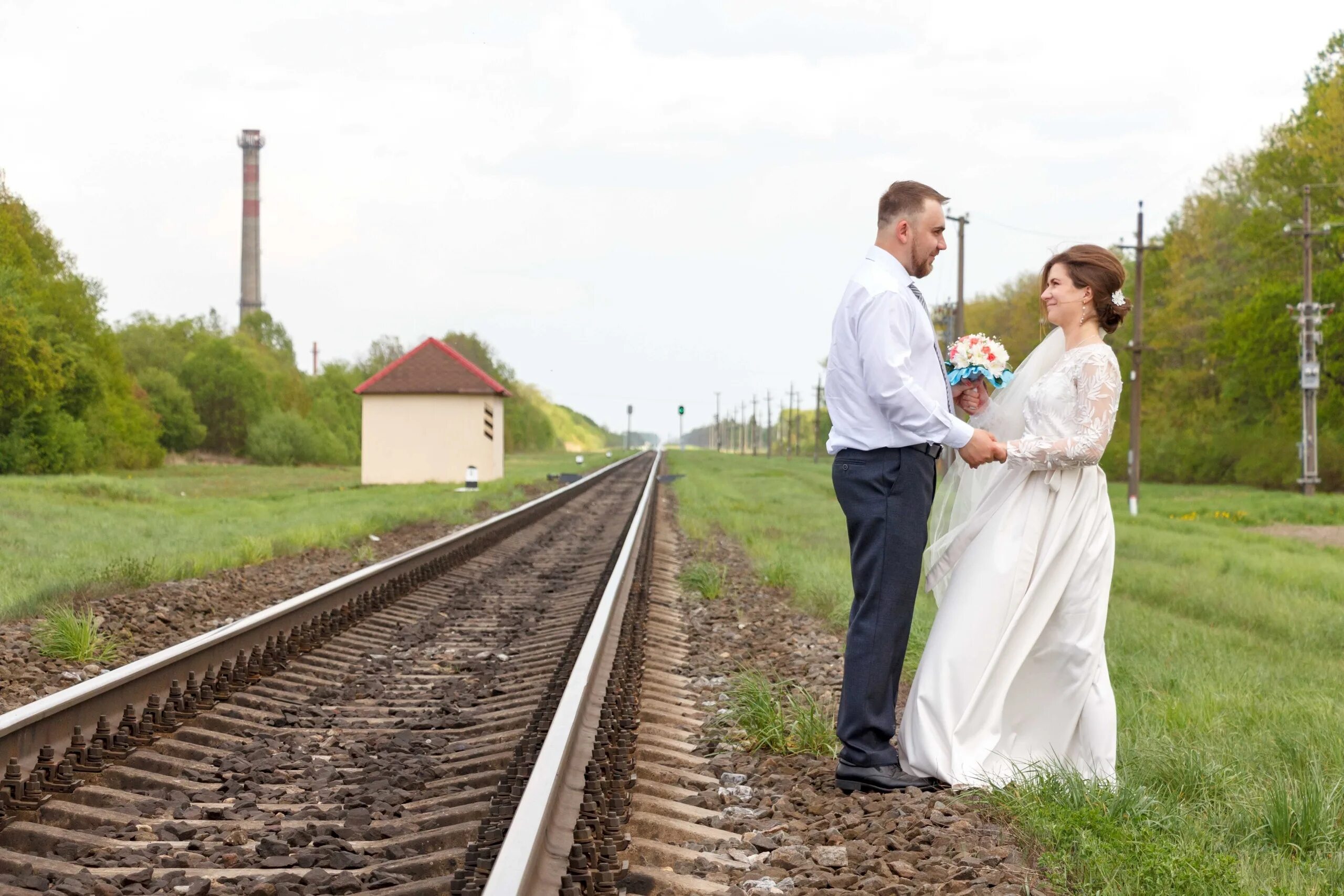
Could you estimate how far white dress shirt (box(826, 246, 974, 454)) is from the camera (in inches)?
160

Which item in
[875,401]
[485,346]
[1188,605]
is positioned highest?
[485,346]

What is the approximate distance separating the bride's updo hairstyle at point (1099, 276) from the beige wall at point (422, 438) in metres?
27.6

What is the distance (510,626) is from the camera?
8.05 meters

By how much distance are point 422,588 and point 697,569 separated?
8.34 ft

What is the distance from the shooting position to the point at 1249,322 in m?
41.0

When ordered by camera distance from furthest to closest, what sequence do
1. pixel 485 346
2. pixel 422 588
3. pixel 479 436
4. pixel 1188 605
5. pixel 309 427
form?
1. pixel 485 346
2. pixel 309 427
3. pixel 479 436
4. pixel 1188 605
5. pixel 422 588

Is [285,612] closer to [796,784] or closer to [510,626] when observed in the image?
[510,626]

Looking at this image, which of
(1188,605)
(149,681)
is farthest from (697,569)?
(149,681)

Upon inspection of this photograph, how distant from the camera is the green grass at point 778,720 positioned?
4.83 metres

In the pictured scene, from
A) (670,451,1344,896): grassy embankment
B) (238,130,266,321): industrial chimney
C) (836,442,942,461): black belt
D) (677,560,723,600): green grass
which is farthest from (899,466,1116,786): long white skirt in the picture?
(238,130,266,321): industrial chimney

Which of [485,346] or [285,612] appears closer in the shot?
[285,612]

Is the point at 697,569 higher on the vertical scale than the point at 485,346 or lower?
lower

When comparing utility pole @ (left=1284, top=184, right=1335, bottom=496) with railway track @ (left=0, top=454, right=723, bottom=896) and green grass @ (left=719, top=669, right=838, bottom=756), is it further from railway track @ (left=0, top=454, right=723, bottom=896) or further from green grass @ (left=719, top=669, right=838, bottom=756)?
green grass @ (left=719, top=669, right=838, bottom=756)

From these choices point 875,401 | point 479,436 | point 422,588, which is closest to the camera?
point 875,401
